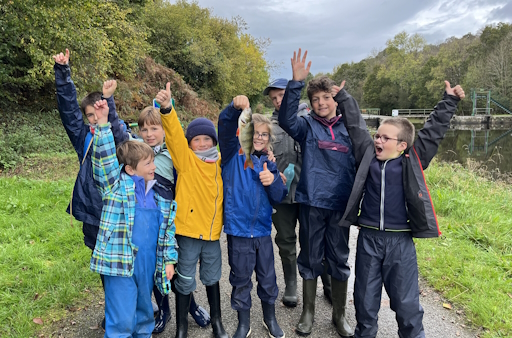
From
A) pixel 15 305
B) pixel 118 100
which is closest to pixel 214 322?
pixel 15 305

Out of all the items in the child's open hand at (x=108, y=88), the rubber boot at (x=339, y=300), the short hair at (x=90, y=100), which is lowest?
the rubber boot at (x=339, y=300)

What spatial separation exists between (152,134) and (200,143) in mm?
553

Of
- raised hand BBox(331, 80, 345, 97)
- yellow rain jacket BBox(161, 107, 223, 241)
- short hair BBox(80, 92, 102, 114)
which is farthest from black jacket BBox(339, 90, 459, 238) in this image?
short hair BBox(80, 92, 102, 114)

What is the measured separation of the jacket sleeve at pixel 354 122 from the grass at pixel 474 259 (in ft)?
6.95

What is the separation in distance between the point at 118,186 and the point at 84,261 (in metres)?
2.26

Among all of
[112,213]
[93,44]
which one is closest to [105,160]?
[112,213]

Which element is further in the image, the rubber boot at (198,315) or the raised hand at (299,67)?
the rubber boot at (198,315)

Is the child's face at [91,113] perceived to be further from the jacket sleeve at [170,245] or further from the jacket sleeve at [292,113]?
the jacket sleeve at [292,113]

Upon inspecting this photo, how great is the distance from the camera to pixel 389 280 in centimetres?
280

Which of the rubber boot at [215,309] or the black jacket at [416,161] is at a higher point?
the black jacket at [416,161]

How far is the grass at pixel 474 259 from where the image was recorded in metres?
3.41

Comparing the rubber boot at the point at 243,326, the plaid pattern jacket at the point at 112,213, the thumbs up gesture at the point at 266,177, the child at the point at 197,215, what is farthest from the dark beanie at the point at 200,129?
the rubber boot at the point at 243,326

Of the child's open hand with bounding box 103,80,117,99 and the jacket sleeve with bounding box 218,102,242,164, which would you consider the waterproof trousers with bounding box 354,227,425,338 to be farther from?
the child's open hand with bounding box 103,80,117,99

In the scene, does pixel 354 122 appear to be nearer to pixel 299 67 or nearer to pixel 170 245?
pixel 299 67
